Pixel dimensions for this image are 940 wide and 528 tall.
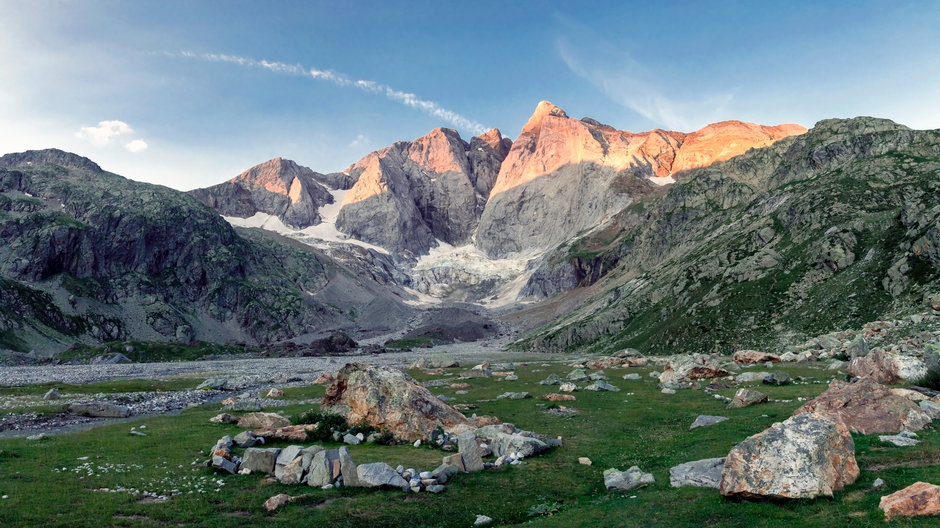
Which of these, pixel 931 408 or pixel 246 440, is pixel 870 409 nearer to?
pixel 931 408

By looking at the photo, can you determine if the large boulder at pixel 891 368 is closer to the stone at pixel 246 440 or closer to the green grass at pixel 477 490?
the green grass at pixel 477 490

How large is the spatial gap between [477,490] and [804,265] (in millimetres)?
95991

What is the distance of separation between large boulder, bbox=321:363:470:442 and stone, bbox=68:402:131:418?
2520 centimetres

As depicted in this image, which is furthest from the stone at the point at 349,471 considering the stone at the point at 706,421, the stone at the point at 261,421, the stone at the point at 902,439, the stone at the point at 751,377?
the stone at the point at 751,377

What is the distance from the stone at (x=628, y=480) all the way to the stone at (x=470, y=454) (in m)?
6.20

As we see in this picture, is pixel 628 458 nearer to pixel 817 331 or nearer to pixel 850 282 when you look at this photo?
pixel 817 331

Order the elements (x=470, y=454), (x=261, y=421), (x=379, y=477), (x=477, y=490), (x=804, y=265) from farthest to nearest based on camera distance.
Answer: (x=804, y=265), (x=261, y=421), (x=470, y=454), (x=379, y=477), (x=477, y=490)

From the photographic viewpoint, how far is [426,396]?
114ft

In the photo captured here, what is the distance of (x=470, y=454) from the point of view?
83.3 feet

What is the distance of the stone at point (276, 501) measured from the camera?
19922 mm

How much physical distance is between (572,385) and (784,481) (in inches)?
1472

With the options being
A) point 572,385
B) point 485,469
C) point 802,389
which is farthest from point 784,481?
point 572,385

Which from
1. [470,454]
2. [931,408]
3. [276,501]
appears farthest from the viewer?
[470,454]

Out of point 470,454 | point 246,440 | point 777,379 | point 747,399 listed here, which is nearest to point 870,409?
point 747,399
